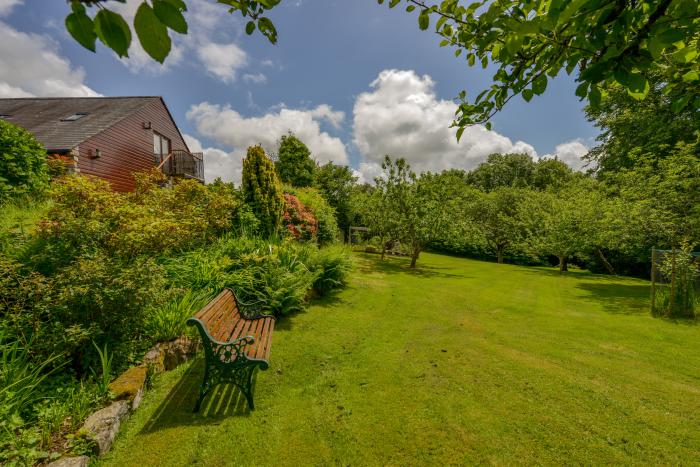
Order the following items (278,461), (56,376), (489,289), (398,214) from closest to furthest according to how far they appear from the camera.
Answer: (278,461) → (56,376) → (489,289) → (398,214)

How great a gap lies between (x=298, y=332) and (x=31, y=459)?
145 inches

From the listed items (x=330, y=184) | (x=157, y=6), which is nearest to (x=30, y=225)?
(x=157, y=6)

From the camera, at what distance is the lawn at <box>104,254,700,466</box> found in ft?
9.39

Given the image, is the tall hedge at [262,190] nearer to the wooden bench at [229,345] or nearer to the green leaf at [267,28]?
the wooden bench at [229,345]

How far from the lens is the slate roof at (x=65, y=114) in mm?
12922

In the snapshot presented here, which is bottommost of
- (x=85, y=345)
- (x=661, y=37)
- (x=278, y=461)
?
(x=278, y=461)

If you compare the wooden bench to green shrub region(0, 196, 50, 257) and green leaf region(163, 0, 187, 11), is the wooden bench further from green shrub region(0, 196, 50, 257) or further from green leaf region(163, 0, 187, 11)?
green shrub region(0, 196, 50, 257)

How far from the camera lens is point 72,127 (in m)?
13.8

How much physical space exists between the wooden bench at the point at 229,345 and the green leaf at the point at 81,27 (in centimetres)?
293

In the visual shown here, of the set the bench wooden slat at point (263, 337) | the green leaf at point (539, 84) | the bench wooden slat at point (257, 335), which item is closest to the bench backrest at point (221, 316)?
the bench wooden slat at point (257, 335)

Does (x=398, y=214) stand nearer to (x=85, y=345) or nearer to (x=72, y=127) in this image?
(x=85, y=345)

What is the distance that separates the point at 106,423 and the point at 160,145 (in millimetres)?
20020

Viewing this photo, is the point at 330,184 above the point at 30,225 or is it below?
above

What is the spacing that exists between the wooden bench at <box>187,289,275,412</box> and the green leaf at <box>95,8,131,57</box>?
2950 millimetres
